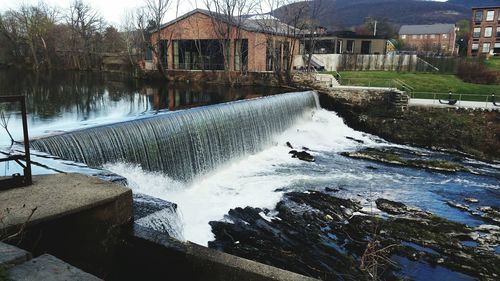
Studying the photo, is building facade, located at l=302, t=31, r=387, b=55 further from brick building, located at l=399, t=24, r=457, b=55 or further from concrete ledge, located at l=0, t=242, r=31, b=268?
brick building, located at l=399, t=24, r=457, b=55

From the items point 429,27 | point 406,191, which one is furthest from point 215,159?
point 429,27

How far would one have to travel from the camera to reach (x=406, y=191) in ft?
43.0

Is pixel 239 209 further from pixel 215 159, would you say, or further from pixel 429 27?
pixel 429 27

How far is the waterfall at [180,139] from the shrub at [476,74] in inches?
779

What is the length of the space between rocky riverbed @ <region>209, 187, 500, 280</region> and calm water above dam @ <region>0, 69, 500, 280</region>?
29 cm

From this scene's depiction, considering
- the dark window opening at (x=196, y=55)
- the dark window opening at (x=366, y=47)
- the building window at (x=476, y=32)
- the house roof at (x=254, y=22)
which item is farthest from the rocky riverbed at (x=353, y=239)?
the building window at (x=476, y=32)

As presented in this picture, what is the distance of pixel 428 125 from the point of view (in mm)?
21359

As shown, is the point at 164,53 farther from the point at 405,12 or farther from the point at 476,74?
the point at 405,12

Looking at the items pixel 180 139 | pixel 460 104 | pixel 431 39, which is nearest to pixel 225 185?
pixel 180 139

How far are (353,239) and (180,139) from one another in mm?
6504

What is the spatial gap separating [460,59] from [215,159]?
101 feet

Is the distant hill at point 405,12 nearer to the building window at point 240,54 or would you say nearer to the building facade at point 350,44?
the building facade at point 350,44

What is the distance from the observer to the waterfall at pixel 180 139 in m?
9.67

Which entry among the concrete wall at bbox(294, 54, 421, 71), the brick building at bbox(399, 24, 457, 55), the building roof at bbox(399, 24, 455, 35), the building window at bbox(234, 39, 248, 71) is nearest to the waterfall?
the building window at bbox(234, 39, 248, 71)
